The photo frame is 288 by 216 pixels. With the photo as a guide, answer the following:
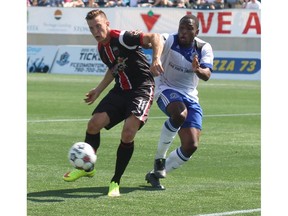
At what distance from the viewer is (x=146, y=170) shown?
1052 cm

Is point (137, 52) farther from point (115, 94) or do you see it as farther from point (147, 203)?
point (147, 203)

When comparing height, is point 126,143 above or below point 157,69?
below

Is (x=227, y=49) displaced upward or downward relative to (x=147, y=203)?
downward

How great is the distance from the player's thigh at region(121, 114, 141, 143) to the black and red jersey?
46cm

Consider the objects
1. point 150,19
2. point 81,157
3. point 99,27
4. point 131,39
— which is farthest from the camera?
point 150,19

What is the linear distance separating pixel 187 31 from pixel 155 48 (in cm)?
102

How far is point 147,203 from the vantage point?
25.1ft

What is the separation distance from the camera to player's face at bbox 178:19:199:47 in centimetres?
903

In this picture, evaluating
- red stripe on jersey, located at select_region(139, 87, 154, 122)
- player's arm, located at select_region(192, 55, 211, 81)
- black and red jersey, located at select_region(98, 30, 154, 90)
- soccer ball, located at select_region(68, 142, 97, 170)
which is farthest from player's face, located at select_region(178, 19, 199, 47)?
soccer ball, located at select_region(68, 142, 97, 170)

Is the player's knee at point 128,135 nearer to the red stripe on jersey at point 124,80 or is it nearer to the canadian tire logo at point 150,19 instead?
the red stripe on jersey at point 124,80

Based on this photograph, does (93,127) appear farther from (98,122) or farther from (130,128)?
(130,128)

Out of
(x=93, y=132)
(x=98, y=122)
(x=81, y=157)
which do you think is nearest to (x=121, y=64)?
(x=98, y=122)
